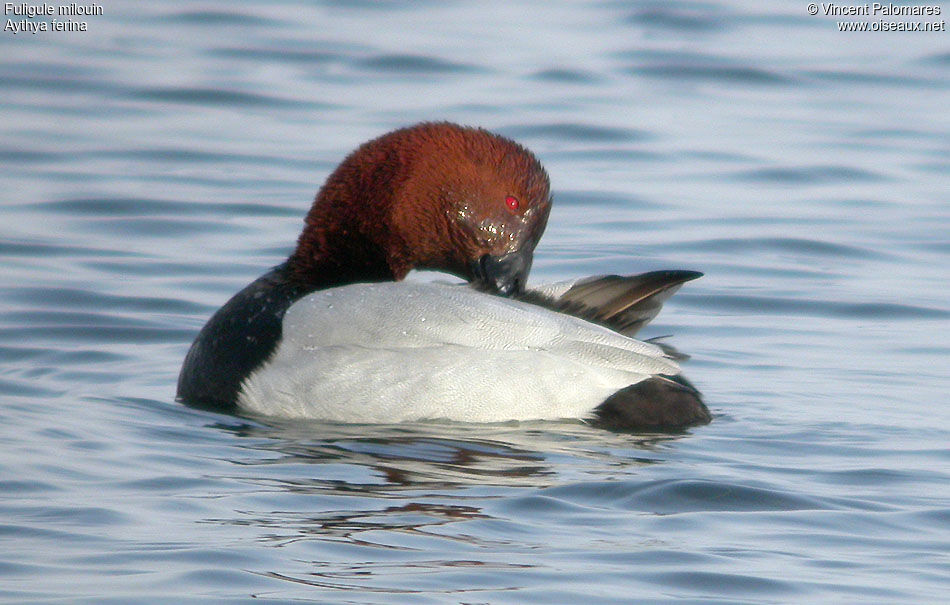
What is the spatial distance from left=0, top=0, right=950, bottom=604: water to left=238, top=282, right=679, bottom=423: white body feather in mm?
102

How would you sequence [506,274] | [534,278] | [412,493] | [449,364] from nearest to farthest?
[412,493] → [449,364] → [506,274] → [534,278]

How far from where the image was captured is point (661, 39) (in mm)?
14344

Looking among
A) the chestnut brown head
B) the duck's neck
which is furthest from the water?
the chestnut brown head

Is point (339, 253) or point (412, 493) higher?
point (339, 253)

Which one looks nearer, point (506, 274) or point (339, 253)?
point (506, 274)

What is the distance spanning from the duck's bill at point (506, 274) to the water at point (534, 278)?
0.71m

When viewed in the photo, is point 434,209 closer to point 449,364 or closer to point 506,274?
point 506,274

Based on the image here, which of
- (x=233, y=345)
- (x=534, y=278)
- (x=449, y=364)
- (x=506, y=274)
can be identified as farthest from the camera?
(x=534, y=278)

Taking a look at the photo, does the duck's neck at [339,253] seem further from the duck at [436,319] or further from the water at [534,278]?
the water at [534,278]

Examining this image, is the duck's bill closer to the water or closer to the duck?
the duck

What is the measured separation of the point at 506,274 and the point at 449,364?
64 centimetres

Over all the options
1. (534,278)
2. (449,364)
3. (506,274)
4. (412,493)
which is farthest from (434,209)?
(534,278)

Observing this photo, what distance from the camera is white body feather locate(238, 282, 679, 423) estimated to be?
18.3 ft

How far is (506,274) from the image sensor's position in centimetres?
613
